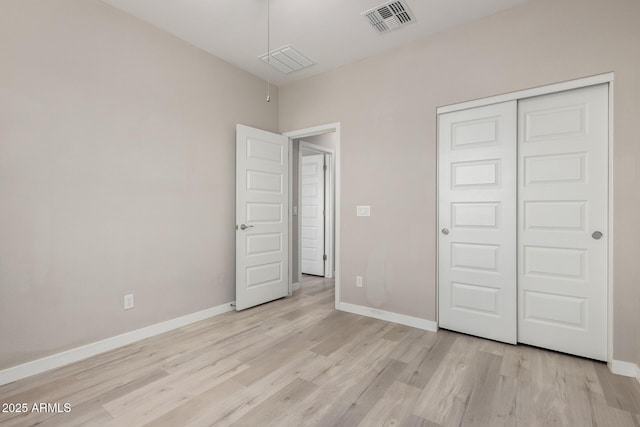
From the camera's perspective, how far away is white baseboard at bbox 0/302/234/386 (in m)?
2.08

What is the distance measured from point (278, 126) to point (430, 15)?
225 cm

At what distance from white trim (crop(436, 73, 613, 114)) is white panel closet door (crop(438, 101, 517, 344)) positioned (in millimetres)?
50

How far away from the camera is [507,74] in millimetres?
2611

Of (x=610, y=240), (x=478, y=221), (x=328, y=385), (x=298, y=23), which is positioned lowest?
(x=328, y=385)

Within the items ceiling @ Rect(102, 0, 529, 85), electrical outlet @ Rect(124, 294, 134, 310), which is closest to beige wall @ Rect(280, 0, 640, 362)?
ceiling @ Rect(102, 0, 529, 85)

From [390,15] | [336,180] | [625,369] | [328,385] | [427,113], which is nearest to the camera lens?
[328,385]

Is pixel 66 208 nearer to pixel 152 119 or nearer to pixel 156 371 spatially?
pixel 152 119

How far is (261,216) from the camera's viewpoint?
3721 millimetres

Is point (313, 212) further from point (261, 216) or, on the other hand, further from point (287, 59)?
point (287, 59)

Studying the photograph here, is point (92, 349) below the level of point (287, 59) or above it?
below

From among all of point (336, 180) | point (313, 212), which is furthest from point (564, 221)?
point (313, 212)

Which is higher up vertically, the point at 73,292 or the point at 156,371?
the point at 73,292

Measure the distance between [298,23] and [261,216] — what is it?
208cm

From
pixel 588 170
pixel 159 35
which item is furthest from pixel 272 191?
pixel 588 170
